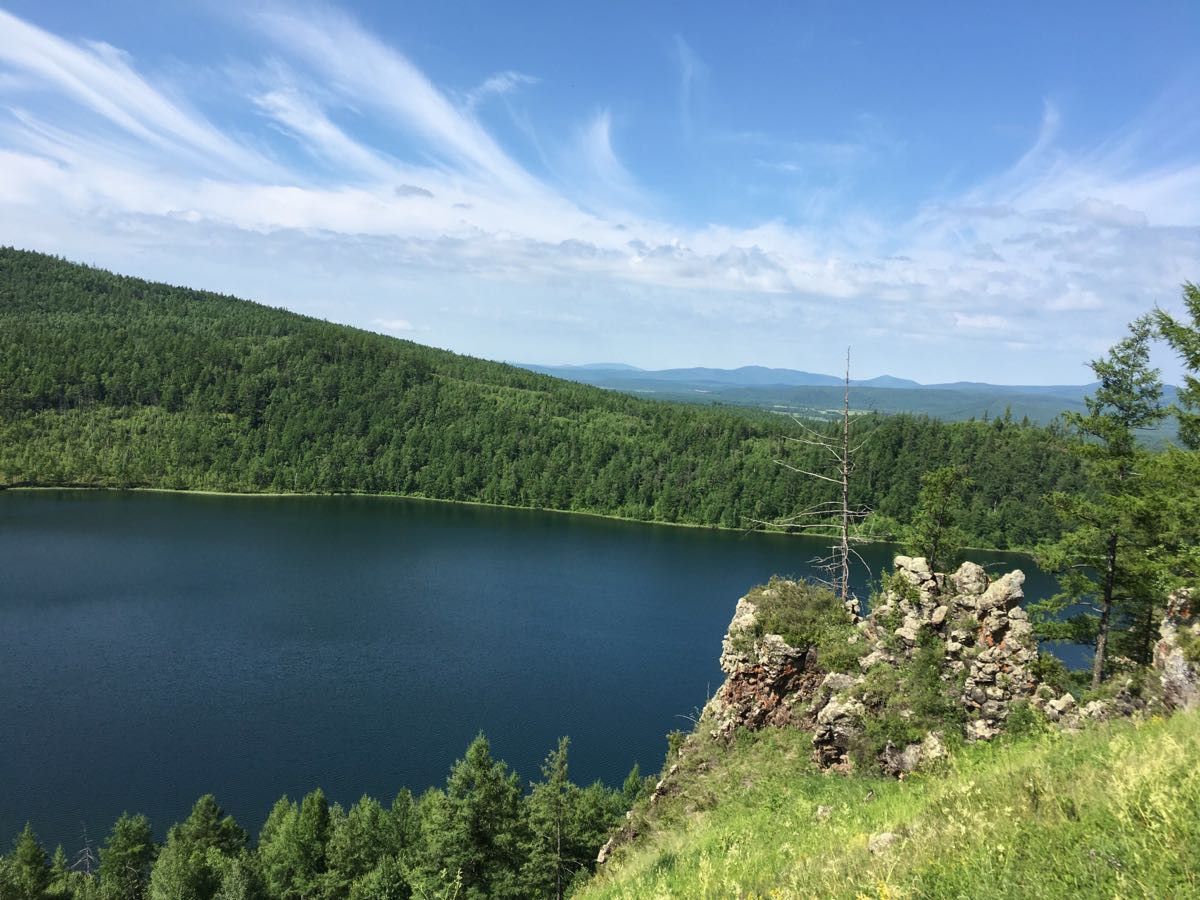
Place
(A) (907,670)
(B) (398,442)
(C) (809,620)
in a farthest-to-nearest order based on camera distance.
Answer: (B) (398,442) < (C) (809,620) < (A) (907,670)

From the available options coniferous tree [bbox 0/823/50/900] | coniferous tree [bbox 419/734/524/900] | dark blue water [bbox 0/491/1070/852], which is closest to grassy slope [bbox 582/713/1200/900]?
coniferous tree [bbox 419/734/524/900]

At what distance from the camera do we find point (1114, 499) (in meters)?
18.8

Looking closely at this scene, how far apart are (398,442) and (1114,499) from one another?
530ft

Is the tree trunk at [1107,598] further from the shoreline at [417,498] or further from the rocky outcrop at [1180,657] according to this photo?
the shoreline at [417,498]

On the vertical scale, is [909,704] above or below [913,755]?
above

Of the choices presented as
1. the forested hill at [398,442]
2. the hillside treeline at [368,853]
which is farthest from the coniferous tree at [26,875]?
the forested hill at [398,442]

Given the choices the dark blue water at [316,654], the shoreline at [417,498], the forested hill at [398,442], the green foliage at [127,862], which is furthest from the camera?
the forested hill at [398,442]

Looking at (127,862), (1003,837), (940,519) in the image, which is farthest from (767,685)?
(127,862)

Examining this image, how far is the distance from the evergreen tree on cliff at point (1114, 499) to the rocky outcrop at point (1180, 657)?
511cm

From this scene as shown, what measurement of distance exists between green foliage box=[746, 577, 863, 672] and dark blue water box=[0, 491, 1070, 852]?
343 inches

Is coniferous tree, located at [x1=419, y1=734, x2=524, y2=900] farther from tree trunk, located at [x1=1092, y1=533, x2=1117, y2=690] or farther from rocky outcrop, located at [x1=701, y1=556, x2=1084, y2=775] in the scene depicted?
tree trunk, located at [x1=1092, y1=533, x2=1117, y2=690]

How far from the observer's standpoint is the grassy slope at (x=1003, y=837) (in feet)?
18.2

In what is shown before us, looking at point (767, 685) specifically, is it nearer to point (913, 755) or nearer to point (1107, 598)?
point (913, 755)

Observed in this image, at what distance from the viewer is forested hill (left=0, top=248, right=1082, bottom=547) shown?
137500 mm
